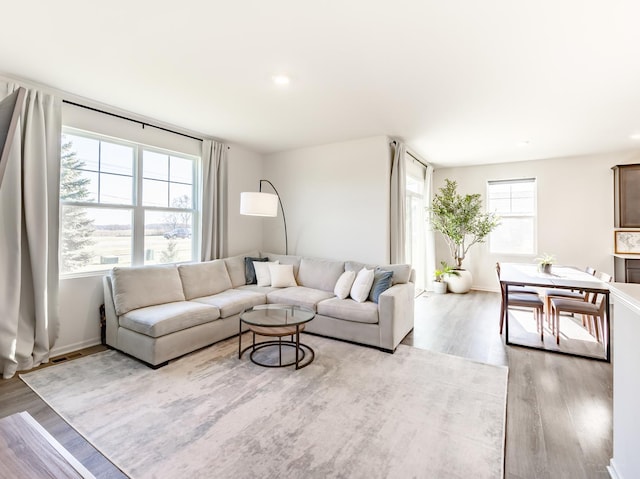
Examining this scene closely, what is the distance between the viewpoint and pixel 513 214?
6363 millimetres

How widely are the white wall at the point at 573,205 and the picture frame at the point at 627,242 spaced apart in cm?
10

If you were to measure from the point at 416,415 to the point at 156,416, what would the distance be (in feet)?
5.98

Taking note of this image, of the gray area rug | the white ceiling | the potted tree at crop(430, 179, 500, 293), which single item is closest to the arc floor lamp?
the white ceiling

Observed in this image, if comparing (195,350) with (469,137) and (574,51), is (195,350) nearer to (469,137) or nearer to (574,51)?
(574,51)

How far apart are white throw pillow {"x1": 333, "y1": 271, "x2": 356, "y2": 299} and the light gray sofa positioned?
0.07 metres

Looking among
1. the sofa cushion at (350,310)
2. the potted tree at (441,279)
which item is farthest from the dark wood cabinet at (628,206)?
the sofa cushion at (350,310)

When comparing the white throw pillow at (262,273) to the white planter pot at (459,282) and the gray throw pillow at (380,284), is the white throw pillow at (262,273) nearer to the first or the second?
the gray throw pillow at (380,284)

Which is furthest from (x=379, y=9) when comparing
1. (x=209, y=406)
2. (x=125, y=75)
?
(x=209, y=406)

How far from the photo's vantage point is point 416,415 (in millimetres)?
2252

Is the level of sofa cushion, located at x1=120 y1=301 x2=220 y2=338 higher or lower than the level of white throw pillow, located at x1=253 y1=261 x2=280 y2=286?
lower

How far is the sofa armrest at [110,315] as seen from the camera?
3311 millimetres

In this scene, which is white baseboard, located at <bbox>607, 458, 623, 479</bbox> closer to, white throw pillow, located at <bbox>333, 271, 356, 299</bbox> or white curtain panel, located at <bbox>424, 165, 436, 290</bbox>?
white throw pillow, located at <bbox>333, 271, 356, 299</bbox>

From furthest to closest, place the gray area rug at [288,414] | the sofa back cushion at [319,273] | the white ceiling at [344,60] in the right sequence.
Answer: the sofa back cushion at [319,273] < the white ceiling at [344,60] < the gray area rug at [288,414]

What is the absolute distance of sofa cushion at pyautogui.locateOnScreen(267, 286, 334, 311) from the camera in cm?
389
